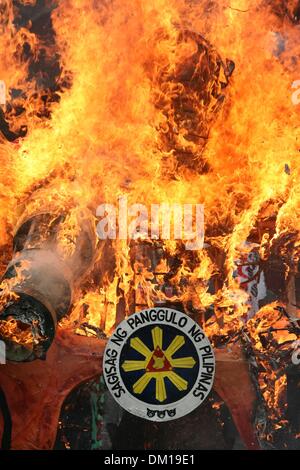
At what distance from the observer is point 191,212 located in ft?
24.5

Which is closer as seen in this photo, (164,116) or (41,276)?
(41,276)

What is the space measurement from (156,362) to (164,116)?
315cm

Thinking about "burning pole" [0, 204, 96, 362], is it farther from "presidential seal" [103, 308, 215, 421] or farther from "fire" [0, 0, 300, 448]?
"fire" [0, 0, 300, 448]

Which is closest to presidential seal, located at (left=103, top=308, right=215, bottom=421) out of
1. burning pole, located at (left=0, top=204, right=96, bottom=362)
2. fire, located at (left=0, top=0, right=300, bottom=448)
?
burning pole, located at (left=0, top=204, right=96, bottom=362)

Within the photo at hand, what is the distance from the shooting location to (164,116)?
7465 millimetres

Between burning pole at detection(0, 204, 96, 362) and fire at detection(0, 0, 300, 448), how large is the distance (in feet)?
3.27

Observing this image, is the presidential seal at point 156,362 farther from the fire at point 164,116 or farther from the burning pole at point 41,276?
the fire at point 164,116

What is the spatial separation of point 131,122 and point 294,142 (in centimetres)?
211

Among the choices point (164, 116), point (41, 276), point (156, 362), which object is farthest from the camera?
point (164, 116)

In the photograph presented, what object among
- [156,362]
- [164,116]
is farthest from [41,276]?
[164,116]

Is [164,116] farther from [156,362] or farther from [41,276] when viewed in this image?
[156,362]

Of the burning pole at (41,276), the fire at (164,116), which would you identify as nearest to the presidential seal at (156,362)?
the burning pole at (41,276)

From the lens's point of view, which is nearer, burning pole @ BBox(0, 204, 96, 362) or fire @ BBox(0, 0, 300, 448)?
burning pole @ BBox(0, 204, 96, 362)

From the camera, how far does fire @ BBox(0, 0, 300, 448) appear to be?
23.8 ft
